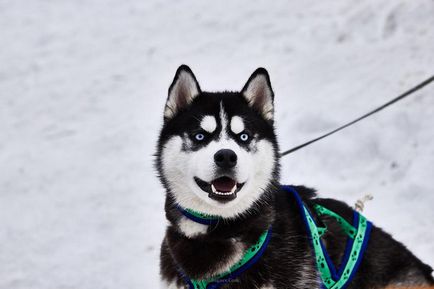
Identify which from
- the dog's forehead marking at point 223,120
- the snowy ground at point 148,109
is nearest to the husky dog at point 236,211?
the dog's forehead marking at point 223,120

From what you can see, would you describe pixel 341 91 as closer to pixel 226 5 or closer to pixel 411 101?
pixel 411 101

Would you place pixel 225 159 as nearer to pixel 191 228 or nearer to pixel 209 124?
pixel 209 124

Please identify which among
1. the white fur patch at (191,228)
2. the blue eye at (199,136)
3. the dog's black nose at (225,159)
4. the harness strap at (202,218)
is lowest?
the white fur patch at (191,228)

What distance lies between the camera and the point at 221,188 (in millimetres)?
3162

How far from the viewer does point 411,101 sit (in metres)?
6.71

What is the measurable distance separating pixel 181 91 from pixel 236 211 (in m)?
0.86

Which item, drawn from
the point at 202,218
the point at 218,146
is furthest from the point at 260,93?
the point at 202,218

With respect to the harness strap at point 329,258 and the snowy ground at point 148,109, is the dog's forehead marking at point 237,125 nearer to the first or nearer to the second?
the harness strap at point 329,258

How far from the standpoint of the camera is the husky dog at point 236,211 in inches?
125

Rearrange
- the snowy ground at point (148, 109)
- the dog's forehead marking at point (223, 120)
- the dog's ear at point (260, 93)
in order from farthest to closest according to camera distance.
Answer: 1. the snowy ground at point (148, 109)
2. the dog's ear at point (260, 93)
3. the dog's forehead marking at point (223, 120)

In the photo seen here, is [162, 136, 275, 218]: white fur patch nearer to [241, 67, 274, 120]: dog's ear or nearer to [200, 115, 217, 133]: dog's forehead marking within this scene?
[200, 115, 217, 133]: dog's forehead marking

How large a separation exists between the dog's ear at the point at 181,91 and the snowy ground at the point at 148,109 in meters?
2.23

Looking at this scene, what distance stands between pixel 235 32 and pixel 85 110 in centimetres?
280

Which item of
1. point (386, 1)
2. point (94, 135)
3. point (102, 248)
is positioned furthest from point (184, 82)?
point (386, 1)
